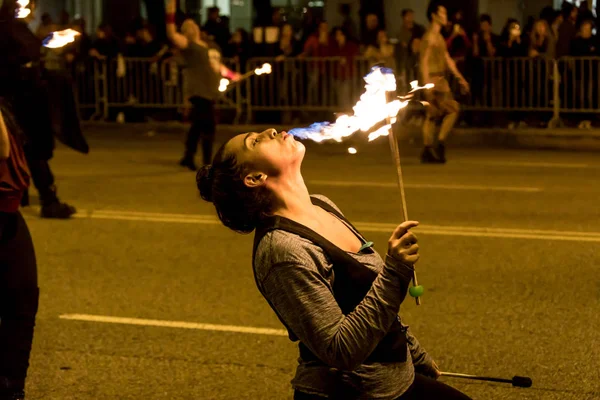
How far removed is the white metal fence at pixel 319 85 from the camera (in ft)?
56.6

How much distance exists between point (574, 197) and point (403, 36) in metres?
7.36

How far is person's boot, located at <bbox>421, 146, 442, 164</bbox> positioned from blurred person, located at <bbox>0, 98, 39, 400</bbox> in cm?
1025

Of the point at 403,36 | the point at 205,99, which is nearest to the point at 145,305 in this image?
the point at 205,99

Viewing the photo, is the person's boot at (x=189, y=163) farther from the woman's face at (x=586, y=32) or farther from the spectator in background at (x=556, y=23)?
the woman's face at (x=586, y=32)

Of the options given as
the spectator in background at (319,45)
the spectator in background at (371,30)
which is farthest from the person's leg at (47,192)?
the spectator in background at (371,30)

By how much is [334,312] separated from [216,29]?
1737 centimetres

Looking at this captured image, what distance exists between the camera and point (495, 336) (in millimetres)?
6441

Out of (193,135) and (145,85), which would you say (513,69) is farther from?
(145,85)

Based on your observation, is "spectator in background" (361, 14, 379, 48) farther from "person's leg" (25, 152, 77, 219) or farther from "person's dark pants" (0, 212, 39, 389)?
"person's dark pants" (0, 212, 39, 389)

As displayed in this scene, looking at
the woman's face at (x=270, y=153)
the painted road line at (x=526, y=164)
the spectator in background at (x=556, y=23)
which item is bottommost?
the painted road line at (x=526, y=164)

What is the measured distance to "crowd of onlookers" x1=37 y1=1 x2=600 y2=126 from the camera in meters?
17.2

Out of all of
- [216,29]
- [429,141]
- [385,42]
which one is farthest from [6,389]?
[216,29]

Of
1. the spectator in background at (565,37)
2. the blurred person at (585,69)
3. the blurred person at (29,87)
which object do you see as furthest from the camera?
the spectator in background at (565,37)

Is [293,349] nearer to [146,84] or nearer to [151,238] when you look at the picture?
[151,238]
